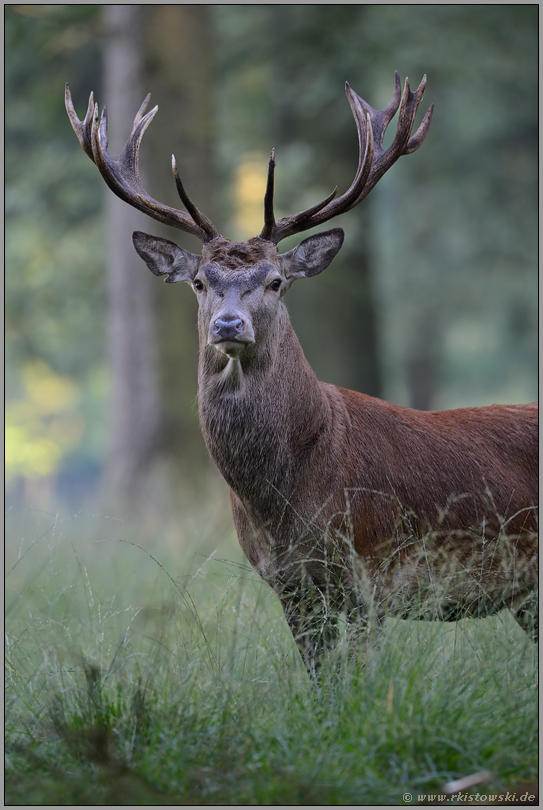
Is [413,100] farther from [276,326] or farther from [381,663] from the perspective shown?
[381,663]

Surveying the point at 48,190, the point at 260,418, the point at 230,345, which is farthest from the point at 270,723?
the point at 48,190

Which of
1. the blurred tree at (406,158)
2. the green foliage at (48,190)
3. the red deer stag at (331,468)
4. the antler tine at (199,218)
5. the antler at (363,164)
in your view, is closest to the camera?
the red deer stag at (331,468)

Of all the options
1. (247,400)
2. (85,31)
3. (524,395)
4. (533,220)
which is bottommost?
(524,395)

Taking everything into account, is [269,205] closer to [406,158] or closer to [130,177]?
[130,177]

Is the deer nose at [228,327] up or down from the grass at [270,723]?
up

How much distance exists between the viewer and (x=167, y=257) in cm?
451

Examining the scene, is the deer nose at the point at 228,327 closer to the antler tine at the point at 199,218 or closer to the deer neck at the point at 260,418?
the deer neck at the point at 260,418

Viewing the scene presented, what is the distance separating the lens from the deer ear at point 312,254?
435 cm

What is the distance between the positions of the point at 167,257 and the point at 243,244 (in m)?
0.60

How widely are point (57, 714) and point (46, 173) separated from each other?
9.24 metres

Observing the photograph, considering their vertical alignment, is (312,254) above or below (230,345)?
above

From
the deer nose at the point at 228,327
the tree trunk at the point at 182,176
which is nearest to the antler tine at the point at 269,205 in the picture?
the deer nose at the point at 228,327

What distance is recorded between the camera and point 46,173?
10.9 m

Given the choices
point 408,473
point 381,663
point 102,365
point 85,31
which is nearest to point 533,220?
point 85,31
